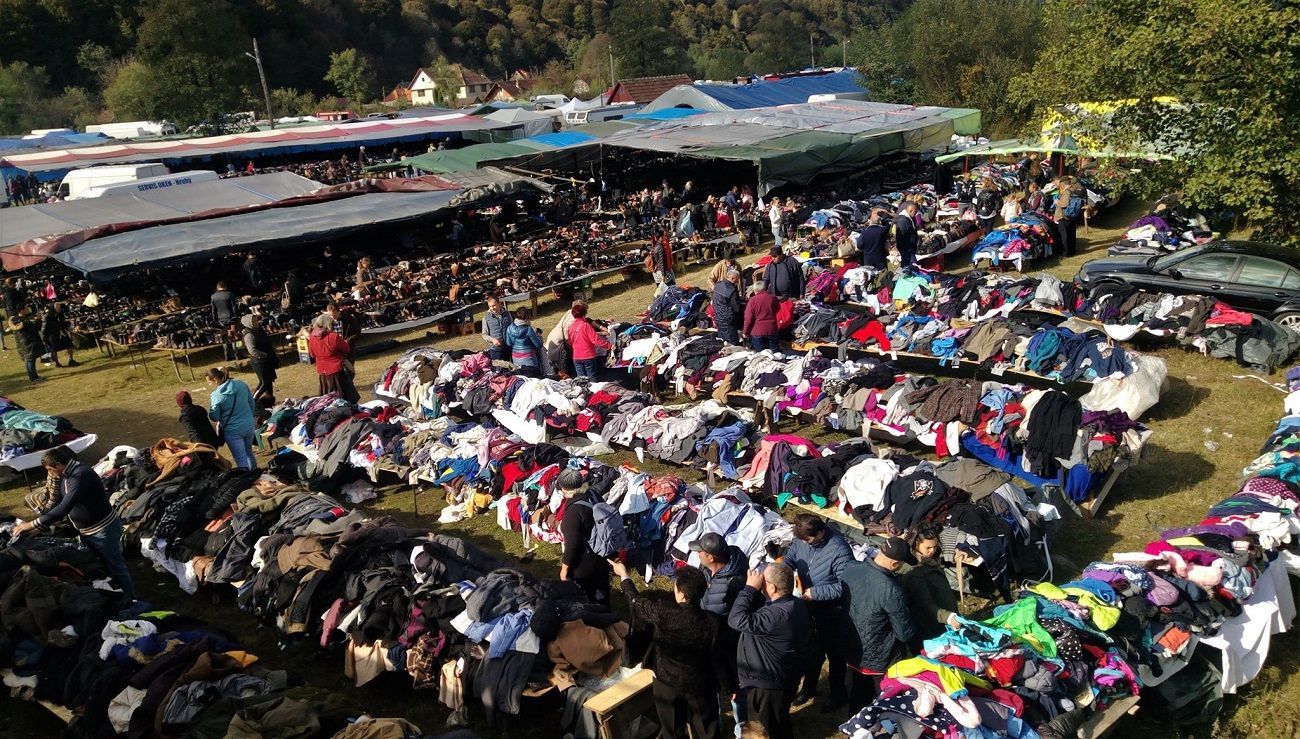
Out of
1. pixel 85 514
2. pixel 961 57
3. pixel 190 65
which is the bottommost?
pixel 85 514

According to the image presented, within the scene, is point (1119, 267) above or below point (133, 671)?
above

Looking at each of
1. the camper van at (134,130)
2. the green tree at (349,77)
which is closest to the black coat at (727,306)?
the camper van at (134,130)

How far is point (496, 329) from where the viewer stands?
12.0m

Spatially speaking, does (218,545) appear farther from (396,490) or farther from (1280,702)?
(1280,702)

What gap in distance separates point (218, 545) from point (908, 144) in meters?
24.3

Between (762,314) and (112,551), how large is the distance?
24.4 ft

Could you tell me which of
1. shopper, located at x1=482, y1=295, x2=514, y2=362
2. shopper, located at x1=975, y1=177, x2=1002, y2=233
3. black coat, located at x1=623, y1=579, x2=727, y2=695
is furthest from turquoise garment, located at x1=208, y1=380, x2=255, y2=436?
shopper, located at x1=975, y1=177, x2=1002, y2=233

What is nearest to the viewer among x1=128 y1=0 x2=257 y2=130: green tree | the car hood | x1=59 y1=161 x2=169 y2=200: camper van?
the car hood

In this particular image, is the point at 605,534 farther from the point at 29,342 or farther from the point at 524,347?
the point at 29,342

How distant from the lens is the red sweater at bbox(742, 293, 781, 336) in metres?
11.5

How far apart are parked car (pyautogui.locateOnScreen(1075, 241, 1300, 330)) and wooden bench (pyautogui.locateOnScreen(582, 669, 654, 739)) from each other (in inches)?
387

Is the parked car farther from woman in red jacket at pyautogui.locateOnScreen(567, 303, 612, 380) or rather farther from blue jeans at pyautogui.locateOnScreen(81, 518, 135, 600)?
blue jeans at pyautogui.locateOnScreen(81, 518, 135, 600)

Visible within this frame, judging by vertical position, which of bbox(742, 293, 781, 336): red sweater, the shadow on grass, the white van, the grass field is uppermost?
the white van

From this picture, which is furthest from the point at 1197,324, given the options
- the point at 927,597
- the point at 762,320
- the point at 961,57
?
the point at 961,57
